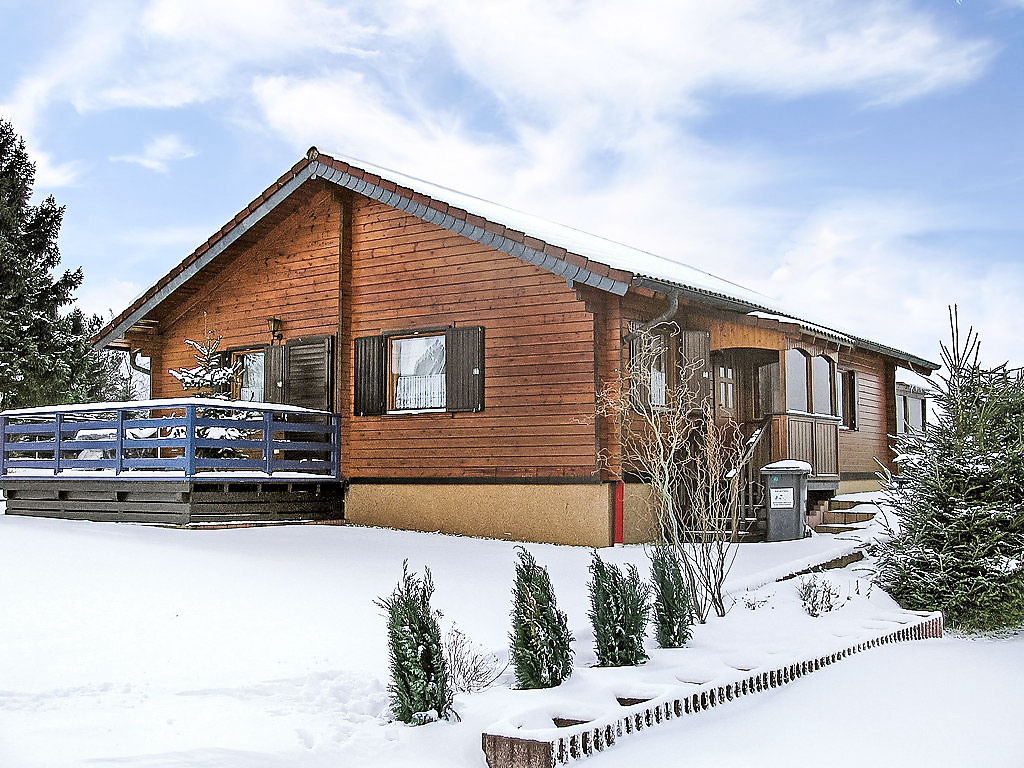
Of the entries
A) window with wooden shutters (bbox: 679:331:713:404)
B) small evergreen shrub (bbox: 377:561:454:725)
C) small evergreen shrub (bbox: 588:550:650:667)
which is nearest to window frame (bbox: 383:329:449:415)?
window with wooden shutters (bbox: 679:331:713:404)

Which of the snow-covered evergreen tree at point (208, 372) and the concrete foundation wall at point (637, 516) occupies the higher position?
the snow-covered evergreen tree at point (208, 372)

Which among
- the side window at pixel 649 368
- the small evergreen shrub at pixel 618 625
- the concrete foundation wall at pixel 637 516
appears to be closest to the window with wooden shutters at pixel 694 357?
the side window at pixel 649 368

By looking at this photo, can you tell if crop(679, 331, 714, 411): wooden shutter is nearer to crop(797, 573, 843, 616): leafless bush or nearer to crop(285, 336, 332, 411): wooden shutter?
crop(797, 573, 843, 616): leafless bush

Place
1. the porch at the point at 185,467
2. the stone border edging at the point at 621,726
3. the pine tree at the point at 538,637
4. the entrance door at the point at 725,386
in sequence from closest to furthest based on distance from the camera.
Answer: the stone border edging at the point at 621,726 < the pine tree at the point at 538,637 < the porch at the point at 185,467 < the entrance door at the point at 725,386

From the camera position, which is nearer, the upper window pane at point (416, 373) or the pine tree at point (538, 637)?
the pine tree at point (538, 637)

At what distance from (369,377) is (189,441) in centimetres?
286

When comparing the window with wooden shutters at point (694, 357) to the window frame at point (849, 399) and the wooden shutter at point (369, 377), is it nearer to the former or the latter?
the wooden shutter at point (369, 377)

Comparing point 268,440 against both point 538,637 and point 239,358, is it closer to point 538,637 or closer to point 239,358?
point 239,358

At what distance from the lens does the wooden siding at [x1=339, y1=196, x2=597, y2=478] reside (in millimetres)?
13359

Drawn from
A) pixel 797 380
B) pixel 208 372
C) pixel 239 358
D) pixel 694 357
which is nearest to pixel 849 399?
pixel 797 380

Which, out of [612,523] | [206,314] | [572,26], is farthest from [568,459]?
[206,314]

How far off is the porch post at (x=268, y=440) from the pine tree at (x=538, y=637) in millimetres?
8346

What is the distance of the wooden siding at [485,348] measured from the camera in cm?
1336

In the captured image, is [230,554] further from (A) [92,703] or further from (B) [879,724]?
(B) [879,724]
